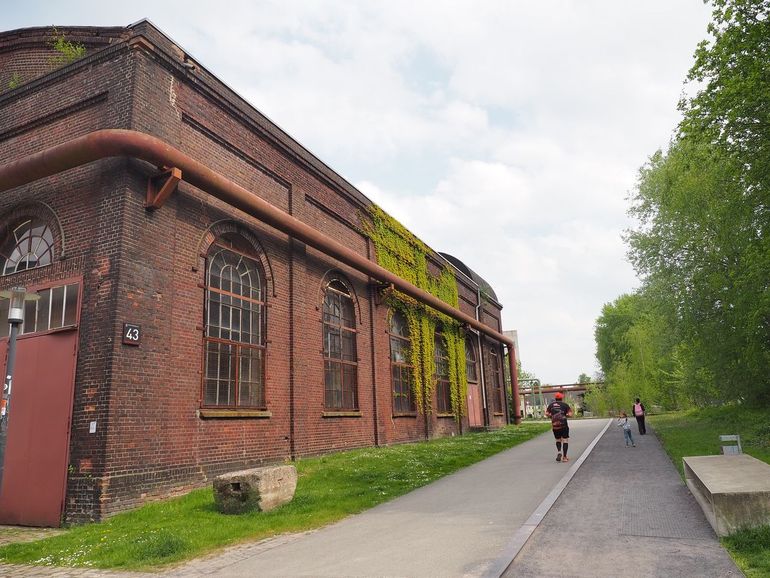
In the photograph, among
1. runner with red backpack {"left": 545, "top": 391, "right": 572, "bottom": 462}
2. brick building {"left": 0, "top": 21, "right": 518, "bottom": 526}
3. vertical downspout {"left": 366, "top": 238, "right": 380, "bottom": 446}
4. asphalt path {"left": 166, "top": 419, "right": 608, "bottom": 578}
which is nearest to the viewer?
asphalt path {"left": 166, "top": 419, "right": 608, "bottom": 578}

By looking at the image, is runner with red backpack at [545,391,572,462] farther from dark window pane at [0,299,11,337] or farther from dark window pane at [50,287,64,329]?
dark window pane at [0,299,11,337]

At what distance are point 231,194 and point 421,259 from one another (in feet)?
38.8

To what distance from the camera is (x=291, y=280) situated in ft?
44.6

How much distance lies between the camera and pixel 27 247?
1077 centimetres

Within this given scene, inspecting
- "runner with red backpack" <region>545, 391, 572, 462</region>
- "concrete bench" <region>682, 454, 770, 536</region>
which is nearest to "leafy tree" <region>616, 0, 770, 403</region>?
"runner with red backpack" <region>545, 391, 572, 462</region>

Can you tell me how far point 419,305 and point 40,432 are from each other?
13.7 meters

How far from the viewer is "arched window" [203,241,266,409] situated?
1104 cm

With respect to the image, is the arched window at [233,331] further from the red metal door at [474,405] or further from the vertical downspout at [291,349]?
the red metal door at [474,405]

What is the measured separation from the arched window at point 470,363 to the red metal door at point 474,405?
34 centimetres

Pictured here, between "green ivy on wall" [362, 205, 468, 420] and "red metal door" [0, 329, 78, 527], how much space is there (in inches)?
405

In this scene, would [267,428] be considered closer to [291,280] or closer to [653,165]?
[291,280]

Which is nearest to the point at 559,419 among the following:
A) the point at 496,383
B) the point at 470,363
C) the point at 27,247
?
the point at 27,247

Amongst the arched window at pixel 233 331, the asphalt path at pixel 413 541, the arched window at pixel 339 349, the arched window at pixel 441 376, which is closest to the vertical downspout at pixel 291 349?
the arched window at pixel 233 331

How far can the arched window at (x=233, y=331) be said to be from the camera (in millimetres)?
11039
